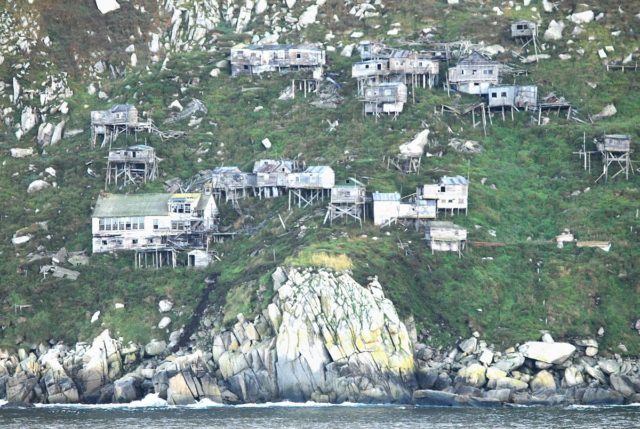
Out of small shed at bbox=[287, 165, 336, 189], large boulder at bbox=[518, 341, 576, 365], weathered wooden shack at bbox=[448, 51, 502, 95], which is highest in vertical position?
weathered wooden shack at bbox=[448, 51, 502, 95]

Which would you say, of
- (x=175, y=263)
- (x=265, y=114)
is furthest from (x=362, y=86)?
(x=175, y=263)

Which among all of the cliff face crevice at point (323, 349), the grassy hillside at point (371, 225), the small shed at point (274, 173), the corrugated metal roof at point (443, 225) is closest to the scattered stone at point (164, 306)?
the grassy hillside at point (371, 225)

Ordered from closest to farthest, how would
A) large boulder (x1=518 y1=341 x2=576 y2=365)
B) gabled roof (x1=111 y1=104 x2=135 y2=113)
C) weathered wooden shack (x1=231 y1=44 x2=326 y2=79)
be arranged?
large boulder (x1=518 y1=341 x2=576 y2=365)
gabled roof (x1=111 y1=104 x2=135 y2=113)
weathered wooden shack (x1=231 y1=44 x2=326 y2=79)

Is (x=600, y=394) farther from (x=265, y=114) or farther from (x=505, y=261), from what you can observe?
(x=265, y=114)

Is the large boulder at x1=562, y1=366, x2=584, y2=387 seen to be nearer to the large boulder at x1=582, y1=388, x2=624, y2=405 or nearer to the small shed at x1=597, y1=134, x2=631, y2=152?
the large boulder at x1=582, y1=388, x2=624, y2=405

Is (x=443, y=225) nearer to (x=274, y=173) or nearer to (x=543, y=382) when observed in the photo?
(x=274, y=173)

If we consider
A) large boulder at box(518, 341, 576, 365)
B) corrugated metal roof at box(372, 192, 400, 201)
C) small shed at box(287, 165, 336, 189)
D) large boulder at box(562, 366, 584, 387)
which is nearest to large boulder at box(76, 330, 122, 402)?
small shed at box(287, 165, 336, 189)

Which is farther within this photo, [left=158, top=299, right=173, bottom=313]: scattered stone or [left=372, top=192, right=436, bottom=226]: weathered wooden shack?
[left=372, top=192, right=436, bottom=226]: weathered wooden shack

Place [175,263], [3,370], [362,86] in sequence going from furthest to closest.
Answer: [362,86]
[175,263]
[3,370]
